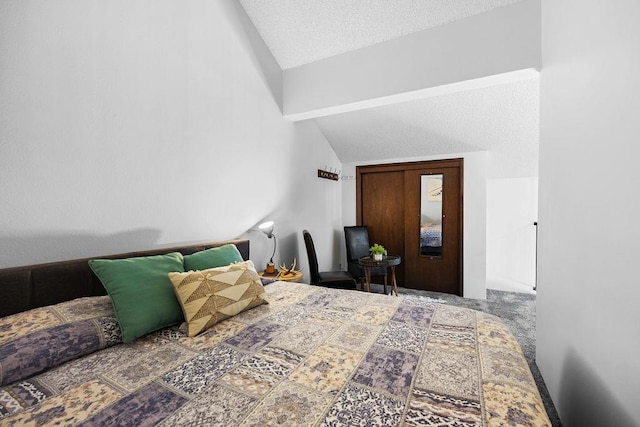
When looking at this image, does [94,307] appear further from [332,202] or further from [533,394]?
[332,202]

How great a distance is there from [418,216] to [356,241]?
3.35 ft

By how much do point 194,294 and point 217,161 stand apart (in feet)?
4.45

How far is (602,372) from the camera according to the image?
1.11 m

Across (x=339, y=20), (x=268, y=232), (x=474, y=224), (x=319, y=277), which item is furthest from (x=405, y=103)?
(x=319, y=277)

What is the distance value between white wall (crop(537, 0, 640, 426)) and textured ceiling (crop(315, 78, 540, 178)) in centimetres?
116

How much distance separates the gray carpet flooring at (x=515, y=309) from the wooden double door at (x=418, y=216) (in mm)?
254

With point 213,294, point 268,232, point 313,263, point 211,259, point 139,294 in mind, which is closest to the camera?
point 139,294

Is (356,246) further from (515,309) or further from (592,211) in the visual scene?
(592,211)

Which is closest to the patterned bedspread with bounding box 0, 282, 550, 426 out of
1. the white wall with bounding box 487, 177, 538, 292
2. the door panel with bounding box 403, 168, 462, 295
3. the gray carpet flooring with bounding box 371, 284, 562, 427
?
the gray carpet flooring with bounding box 371, 284, 562, 427

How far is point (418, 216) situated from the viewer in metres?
4.30

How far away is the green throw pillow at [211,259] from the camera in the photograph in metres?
1.72

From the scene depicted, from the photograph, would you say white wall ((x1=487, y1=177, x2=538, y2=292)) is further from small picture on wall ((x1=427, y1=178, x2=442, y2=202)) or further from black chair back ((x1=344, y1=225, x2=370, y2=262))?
black chair back ((x1=344, y1=225, x2=370, y2=262))

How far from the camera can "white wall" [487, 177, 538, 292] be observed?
4.25 meters

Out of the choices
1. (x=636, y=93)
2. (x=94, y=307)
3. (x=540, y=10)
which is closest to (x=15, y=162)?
(x=94, y=307)
